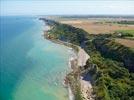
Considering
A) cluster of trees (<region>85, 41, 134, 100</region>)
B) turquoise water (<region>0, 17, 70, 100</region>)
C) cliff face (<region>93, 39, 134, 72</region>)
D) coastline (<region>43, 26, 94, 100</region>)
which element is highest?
cliff face (<region>93, 39, 134, 72</region>)

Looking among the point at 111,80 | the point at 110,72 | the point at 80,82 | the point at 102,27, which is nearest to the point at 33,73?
the point at 80,82

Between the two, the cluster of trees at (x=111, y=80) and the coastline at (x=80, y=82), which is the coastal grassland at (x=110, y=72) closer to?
the cluster of trees at (x=111, y=80)

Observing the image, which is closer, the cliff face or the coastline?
the coastline

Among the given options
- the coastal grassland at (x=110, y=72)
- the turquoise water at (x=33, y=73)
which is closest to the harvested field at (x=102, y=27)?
the turquoise water at (x=33, y=73)

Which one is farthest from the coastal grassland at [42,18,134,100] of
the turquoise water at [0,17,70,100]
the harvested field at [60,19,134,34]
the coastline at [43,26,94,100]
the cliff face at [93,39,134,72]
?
the harvested field at [60,19,134,34]

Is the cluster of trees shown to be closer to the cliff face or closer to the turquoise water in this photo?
the cliff face

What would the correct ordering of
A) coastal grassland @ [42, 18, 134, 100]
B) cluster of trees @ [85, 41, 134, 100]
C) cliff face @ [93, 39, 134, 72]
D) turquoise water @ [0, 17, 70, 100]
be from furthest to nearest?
cliff face @ [93, 39, 134, 72] → turquoise water @ [0, 17, 70, 100] → coastal grassland @ [42, 18, 134, 100] → cluster of trees @ [85, 41, 134, 100]

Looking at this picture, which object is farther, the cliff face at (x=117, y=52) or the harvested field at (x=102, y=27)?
the harvested field at (x=102, y=27)

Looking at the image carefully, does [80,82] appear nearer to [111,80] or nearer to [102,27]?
[111,80]
